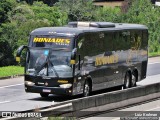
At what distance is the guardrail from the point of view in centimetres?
1772

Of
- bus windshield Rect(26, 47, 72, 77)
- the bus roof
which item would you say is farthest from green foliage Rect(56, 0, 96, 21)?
bus windshield Rect(26, 47, 72, 77)

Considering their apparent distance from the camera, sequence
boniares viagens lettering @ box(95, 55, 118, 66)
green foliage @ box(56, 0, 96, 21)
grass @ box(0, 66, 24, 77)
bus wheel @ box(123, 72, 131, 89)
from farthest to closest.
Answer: green foliage @ box(56, 0, 96, 21) < grass @ box(0, 66, 24, 77) < bus wheel @ box(123, 72, 131, 89) < boniares viagens lettering @ box(95, 55, 118, 66)

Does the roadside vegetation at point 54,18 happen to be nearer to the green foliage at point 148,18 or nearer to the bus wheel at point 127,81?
the green foliage at point 148,18

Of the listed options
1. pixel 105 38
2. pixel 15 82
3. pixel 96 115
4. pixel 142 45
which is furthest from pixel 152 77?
pixel 96 115

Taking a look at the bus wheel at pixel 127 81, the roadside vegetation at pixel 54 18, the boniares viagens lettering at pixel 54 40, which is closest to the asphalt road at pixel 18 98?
the boniares viagens lettering at pixel 54 40

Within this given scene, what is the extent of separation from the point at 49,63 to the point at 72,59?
3.55 ft

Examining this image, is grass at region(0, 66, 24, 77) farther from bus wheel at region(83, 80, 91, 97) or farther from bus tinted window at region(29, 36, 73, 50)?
bus tinted window at region(29, 36, 73, 50)

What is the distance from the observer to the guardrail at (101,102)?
58.1 feet

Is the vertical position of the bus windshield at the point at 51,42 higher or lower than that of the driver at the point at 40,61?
higher

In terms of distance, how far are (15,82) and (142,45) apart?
8040 millimetres

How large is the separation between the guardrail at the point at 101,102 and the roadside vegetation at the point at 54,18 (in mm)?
24037

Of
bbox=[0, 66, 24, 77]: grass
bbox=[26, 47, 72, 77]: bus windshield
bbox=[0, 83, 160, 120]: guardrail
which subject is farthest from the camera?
bbox=[0, 66, 24, 77]: grass

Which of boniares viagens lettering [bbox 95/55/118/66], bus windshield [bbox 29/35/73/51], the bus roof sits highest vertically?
the bus roof

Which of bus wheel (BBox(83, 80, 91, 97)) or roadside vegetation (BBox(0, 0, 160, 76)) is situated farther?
roadside vegetation (BBox(0, 0, 160, 76))
